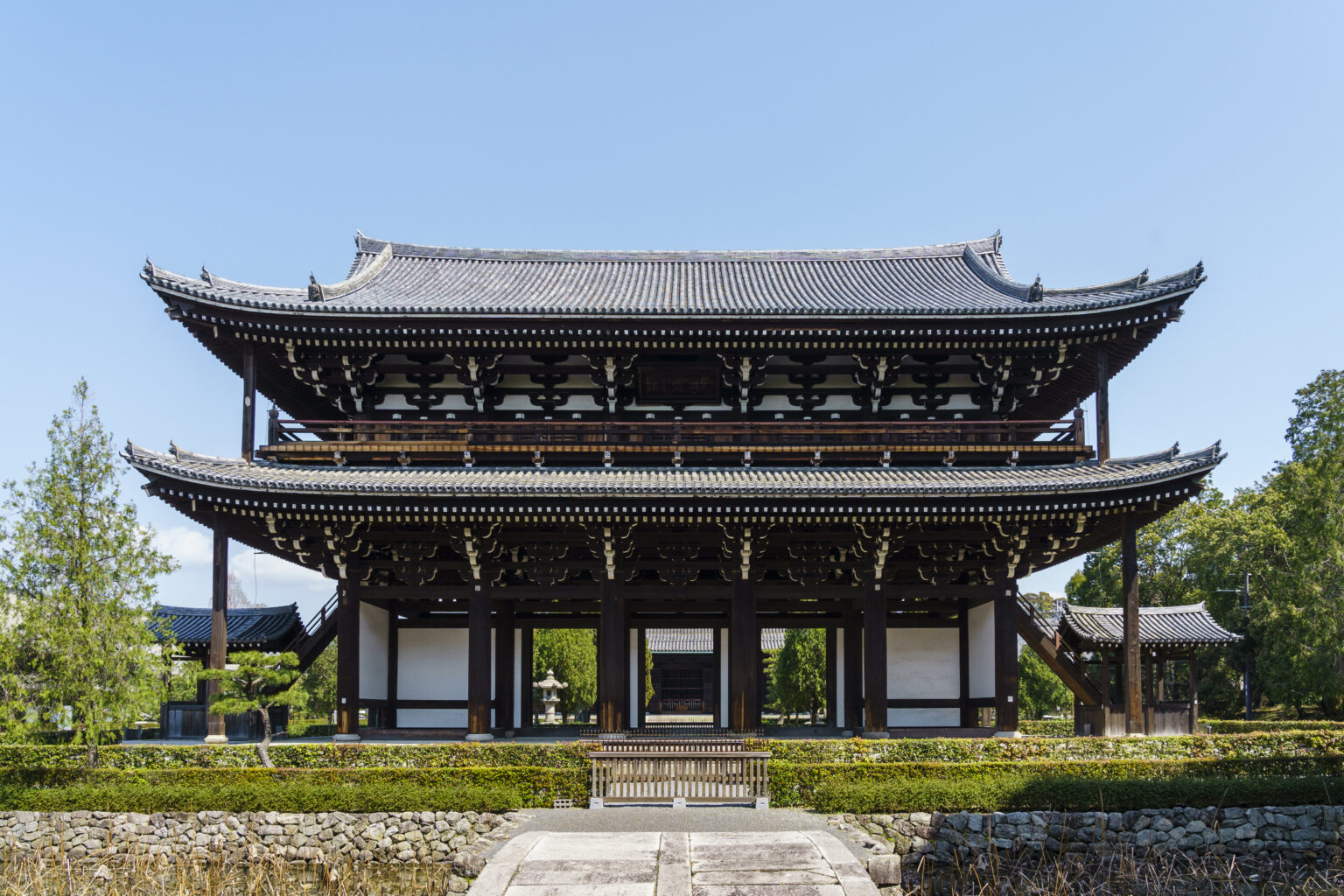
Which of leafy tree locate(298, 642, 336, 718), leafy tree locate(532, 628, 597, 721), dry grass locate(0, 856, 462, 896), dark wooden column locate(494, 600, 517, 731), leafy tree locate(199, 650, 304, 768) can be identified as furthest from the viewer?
leafy tree locate(298, 642, 336, 718)

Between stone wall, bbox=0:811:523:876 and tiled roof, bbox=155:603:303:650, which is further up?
tiled roof, bbox=155:603:303:650

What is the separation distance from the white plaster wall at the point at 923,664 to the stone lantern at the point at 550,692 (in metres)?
19.4

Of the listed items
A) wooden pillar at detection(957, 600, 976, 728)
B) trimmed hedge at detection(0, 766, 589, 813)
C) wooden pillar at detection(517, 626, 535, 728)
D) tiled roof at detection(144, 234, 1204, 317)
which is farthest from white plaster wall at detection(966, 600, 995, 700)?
wooden pillar at detection(517, 626, 535, 728)

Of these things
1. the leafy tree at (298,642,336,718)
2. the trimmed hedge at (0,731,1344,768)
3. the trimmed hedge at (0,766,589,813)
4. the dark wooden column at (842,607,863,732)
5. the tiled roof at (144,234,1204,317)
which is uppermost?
the tiled roof at (144,234,1204,317)

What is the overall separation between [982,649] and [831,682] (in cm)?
415

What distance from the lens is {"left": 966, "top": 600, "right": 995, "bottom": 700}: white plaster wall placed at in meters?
22.7

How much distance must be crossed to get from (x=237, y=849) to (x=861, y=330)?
627 inches

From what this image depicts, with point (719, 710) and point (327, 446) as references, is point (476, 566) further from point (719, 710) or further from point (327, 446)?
point (719, 710)

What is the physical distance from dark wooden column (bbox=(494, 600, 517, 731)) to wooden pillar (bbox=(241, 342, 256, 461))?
6.72 meters

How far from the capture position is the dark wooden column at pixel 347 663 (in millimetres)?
21562

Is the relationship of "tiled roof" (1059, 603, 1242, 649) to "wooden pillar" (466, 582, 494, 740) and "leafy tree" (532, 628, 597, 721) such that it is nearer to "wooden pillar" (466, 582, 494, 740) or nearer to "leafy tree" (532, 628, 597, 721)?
"wooden pillar" (466, 582, 494, 740)

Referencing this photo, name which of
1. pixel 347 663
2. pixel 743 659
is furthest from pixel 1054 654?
pixel 347 663

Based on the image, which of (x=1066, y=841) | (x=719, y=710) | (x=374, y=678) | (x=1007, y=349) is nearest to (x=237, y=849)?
(x=374, y=678)

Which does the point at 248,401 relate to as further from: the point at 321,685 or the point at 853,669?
the point at 321,685
